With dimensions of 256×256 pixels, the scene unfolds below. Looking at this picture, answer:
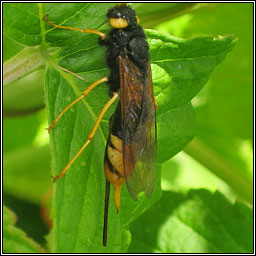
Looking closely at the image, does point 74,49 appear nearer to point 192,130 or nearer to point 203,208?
point 192,130

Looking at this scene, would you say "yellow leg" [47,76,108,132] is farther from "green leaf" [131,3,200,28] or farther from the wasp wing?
"green leaf" [131,3,200,28]

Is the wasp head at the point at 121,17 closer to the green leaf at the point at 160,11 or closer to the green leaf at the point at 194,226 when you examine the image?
the green leaf at the point at 160,11

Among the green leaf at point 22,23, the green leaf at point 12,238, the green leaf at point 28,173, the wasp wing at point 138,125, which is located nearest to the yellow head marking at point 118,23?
the wasp wing at point 138,125

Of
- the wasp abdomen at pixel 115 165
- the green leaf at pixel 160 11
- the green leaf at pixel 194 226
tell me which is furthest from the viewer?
the green leaf at pixel 194 226

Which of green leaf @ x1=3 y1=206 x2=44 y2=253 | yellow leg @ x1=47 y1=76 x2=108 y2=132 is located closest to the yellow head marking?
yellow leg @ x1=47 y1=76 x2=108 y2=132

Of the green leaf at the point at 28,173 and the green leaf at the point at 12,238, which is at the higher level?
the green leaf at the point at 28,173

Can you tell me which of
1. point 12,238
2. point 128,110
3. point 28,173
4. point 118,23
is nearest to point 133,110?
point 128,110
